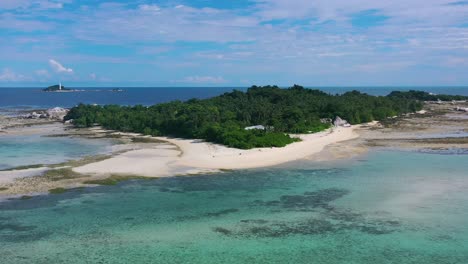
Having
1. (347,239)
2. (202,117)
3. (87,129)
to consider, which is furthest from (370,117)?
(347,239)

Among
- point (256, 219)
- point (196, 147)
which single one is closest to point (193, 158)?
point (196, 147)

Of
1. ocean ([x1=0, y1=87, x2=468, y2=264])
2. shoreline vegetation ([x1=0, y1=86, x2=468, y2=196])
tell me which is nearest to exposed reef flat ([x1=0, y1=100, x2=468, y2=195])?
shoreline vegetation ([x1=0, y1=86, x2=468, y2=196])

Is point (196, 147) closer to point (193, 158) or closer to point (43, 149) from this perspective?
point (193, 158)

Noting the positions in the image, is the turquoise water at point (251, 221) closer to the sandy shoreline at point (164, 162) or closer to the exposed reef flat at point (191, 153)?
the sandy shoreline at point (164, 162)

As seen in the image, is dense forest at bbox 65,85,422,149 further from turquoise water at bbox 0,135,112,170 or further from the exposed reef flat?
turquoise water at bbox 0,135,112,170

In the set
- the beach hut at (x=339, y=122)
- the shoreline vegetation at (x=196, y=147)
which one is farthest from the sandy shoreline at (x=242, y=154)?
the beach hut at (x=339, y=122)

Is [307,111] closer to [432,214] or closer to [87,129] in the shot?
[87,129]

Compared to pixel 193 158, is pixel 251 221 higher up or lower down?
lower down
